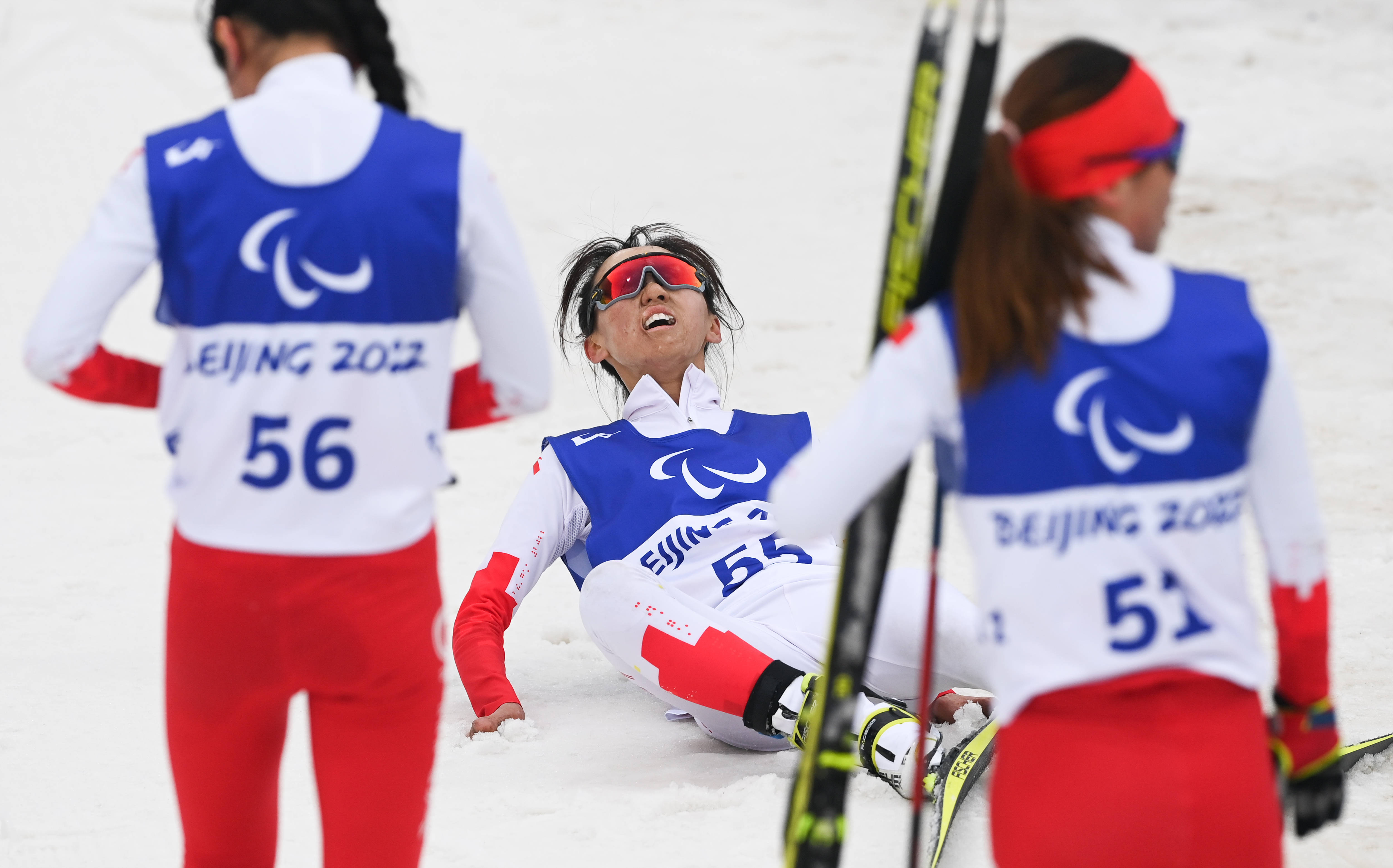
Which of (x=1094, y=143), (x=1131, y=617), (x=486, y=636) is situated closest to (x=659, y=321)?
(x=486, y=636)

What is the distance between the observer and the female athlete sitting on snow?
3.07m

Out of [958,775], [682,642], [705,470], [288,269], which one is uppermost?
[288,269]

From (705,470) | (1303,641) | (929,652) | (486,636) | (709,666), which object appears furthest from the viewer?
(705,470)

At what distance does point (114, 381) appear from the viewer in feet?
5.73

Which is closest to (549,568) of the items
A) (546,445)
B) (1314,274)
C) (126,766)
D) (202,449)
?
(546,445)

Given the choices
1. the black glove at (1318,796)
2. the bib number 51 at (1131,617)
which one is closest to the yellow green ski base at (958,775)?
the black glove at (1318,796)

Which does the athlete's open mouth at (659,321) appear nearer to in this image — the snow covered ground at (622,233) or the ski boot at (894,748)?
the snow covered ground at (622,233)

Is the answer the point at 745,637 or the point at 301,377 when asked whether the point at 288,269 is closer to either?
the point at 301,377

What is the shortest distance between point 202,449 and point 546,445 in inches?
75.3

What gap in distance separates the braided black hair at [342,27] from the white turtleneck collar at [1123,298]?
91cm

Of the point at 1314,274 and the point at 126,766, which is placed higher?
the point at 1314,274

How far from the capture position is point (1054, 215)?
1.51 meters

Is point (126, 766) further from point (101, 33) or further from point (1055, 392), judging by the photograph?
point (101, 33)

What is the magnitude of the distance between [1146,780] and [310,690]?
972mm
